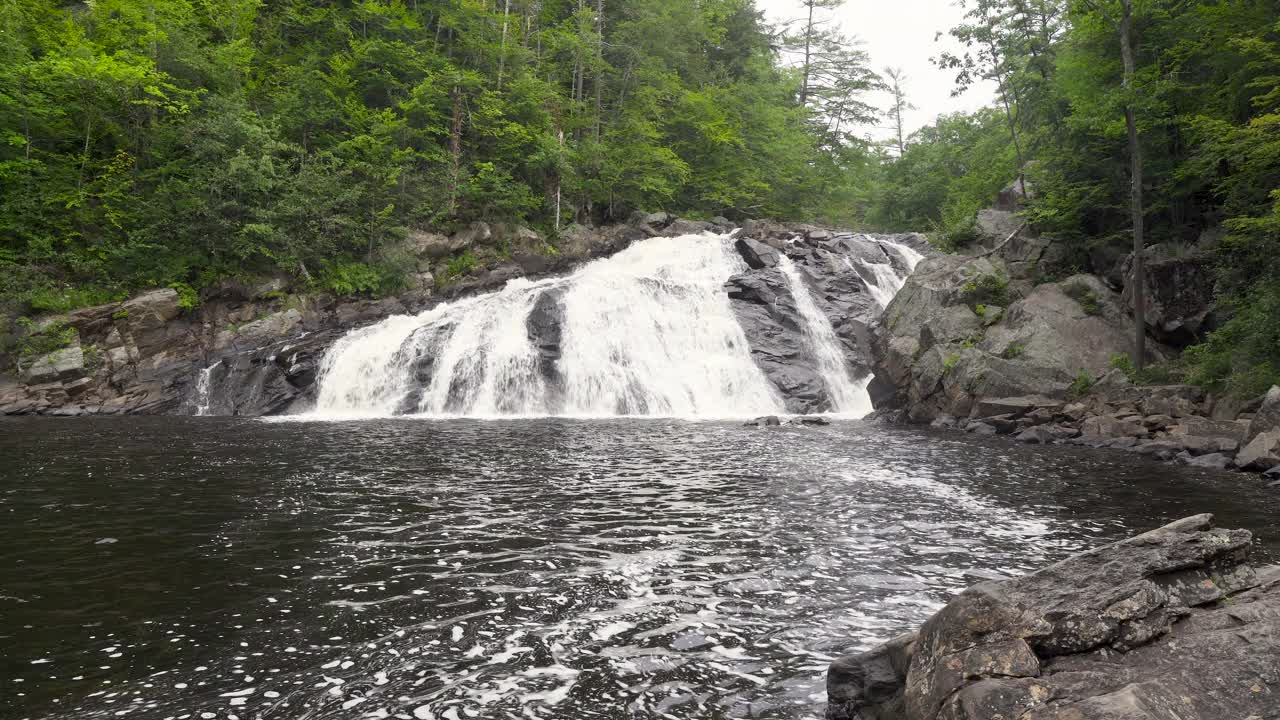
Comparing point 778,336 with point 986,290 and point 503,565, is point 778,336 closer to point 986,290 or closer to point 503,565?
point 986,290

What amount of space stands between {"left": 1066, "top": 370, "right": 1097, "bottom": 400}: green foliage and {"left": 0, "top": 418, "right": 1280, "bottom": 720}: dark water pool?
5.20 m

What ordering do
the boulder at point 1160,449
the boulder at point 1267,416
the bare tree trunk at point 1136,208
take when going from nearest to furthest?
1. the boulder at point 1267,416
2. the boulder at point 1160,449
3. the bare tree trunk at point 1136,208

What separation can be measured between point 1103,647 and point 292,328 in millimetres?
31509

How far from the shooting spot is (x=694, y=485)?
12578 millimetres

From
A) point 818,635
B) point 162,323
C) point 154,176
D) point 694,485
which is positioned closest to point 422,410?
point 162,323

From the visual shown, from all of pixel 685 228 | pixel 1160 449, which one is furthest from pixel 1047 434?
pixel 685 228

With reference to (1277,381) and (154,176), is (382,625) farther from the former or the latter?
(154,176)

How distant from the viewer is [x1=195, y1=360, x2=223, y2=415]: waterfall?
83.0 ft

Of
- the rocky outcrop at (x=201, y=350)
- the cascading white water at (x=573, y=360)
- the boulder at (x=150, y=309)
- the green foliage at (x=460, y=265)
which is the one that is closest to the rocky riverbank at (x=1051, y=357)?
the cascading white water at (x=573, y=360)

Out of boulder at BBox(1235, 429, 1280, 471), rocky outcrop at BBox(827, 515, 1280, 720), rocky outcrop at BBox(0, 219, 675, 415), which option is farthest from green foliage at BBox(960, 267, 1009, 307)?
rocky outcrop at BBox(827, 515, 1280, 720)

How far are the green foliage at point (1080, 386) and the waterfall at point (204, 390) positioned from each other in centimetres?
3019

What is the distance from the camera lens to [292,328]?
96.3 ft

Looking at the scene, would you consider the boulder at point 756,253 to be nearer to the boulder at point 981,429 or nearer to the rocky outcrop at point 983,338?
the rocky outcrop at point 983,338

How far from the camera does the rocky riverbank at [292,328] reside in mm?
24766
